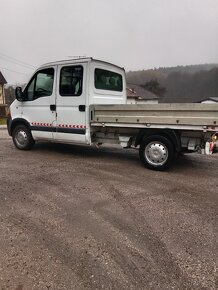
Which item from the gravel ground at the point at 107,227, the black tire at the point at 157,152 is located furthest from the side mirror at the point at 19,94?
the black tire at the point at 157,152

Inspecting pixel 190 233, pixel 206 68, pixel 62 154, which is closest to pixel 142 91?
pixel 206 68

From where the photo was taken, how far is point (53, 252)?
330 cm

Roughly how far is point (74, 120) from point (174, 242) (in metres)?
4.67

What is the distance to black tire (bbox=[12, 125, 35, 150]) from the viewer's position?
8.65m

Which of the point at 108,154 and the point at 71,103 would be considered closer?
the point at 71,103

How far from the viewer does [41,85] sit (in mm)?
8141

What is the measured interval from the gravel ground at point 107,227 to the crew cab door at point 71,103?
3.32 ft

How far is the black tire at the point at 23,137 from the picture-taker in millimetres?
8648

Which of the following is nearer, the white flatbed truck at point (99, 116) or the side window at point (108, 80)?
the white flatbed truck at point (99, 116)

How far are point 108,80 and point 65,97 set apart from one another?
4.59ft

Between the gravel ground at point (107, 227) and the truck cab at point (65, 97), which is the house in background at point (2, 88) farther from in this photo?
the gravel ground at point (107, 227)

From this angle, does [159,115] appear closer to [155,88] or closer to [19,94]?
[19,94]

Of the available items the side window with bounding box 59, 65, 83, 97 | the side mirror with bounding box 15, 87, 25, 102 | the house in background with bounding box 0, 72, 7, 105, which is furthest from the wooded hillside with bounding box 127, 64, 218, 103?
the side window with bounding box 59, 65, 83, 97

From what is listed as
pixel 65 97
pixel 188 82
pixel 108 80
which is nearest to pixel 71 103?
pixel 65 97
